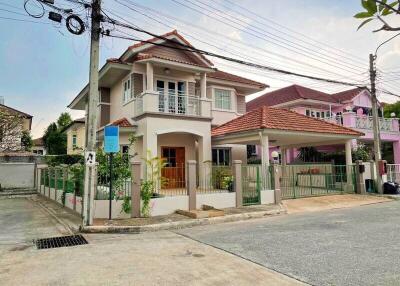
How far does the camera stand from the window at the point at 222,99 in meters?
19.8

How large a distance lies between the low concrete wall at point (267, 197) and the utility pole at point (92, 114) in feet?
22.8

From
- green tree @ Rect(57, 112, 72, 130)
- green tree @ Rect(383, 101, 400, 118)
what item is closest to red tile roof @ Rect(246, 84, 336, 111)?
green tree @ Rect(383, 101, 400, 118)

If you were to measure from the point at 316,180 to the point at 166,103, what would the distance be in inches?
342

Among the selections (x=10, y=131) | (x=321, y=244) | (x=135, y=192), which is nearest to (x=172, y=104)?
(x=135, y=192)

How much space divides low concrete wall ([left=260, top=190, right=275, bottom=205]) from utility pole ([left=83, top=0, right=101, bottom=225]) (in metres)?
6.94

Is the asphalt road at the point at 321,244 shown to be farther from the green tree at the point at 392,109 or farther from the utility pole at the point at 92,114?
the green tree at the point at 392,109

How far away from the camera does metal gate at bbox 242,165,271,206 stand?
1314 cm

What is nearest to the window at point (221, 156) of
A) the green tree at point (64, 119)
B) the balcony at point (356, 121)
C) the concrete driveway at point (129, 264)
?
the balcony at point (356, 121)

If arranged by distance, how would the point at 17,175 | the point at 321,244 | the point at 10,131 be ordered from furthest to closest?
the point at 10,131 < the point at 17,175 < the point at 321,244

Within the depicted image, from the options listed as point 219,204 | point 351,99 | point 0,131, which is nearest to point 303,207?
point 219,204

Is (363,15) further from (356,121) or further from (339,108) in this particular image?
(339,108)

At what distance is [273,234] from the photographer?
8.30 m

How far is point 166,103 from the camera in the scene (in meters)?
16.1

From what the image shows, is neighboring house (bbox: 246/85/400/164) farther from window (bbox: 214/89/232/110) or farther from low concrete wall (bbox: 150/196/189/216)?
low concrete wall (bbox: 150/196/189/216)
